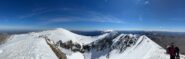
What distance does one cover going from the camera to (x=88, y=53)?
19600 cm

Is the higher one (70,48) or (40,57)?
(40,57)

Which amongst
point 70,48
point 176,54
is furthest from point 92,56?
point 176,54

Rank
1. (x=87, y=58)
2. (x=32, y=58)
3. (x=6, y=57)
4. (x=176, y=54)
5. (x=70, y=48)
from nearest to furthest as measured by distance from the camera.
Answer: (x=32, y=58) < (x=6, y=57) < (x=176, y=54) < (x=87, y=58) < (x=70, y=48)

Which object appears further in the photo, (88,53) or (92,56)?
(88,53)

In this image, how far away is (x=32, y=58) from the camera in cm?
2184

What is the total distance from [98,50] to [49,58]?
178 metres

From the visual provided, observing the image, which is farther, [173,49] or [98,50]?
[98,50]

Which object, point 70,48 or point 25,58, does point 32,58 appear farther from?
point 70,48

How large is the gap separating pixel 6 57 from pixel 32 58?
14.1 ft

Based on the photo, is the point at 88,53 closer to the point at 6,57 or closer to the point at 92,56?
the point at 92,56

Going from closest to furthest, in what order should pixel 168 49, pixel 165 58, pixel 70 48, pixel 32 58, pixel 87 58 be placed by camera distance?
pixel 32 58 → pixel 168 49 → pixel 165 58 → pixel 87 58 → pixel 70 48

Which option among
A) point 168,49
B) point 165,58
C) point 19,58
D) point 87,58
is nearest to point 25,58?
point 19,58

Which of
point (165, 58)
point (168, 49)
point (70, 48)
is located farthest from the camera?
point (70, 48)

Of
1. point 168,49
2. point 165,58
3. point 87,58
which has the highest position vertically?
point 168,49
